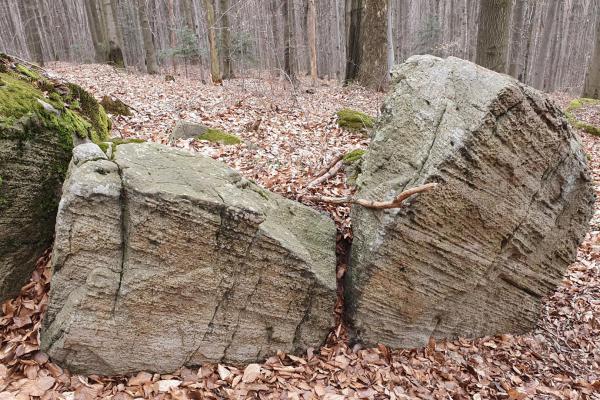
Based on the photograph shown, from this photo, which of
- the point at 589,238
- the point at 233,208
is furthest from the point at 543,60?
the point at 233,208

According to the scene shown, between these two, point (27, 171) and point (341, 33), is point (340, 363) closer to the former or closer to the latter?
point (27, 171)

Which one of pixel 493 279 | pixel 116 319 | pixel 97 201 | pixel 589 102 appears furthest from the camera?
pixel 589 102

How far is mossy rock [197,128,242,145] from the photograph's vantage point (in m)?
6.47

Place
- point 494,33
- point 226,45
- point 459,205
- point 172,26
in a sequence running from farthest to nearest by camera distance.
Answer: point 172,26 → point 226,45 → point 494,33 → point 459,205

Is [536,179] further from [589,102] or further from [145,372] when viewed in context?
[589,102]

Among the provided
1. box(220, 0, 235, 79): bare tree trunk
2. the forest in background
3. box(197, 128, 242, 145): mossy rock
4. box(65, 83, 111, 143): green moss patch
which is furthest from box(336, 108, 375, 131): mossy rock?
the forest in background

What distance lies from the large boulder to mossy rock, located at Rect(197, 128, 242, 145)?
241cm

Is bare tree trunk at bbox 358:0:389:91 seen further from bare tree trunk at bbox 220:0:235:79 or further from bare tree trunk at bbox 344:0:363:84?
bare tree trunk at bbox 220:0:235:79

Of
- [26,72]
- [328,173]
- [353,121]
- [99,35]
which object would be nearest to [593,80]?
[353,121]

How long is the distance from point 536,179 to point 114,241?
161 inches

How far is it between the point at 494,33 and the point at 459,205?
5.86 meters

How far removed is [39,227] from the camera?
3.86 m

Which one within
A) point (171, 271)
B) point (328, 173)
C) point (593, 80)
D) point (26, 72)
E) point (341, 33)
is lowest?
point (593, 80)

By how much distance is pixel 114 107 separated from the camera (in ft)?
24.6
